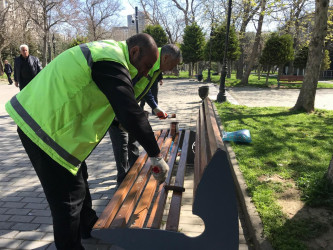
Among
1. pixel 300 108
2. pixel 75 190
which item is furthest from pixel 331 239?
pixel 300 108

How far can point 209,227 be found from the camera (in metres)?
1.77

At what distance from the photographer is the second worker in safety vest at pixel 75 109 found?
5.16ft

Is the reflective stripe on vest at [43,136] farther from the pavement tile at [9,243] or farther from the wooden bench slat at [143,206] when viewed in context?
the pavement tile at [9,243]

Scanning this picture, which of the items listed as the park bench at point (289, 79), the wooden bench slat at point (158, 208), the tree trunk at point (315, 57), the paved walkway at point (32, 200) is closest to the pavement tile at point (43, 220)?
the paved walkway at point (32, 200)

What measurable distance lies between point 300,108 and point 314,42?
193 centimetres

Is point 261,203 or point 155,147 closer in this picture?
point 155,147

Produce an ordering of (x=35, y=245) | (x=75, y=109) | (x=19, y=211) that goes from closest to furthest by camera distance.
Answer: (x=75, y=109) < (x=35, y=245) < (x=19, y=211)

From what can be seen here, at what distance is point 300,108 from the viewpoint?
8.30 m

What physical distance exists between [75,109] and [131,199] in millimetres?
897

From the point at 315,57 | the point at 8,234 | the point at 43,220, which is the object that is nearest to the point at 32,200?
the point at 43,220

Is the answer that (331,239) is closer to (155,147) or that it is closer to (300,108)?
(155,147)

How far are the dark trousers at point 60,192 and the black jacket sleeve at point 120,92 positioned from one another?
1.84 ft

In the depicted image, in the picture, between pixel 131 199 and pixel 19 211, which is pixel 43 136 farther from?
pixel 19 211

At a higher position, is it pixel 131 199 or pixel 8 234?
pixel 131 199
